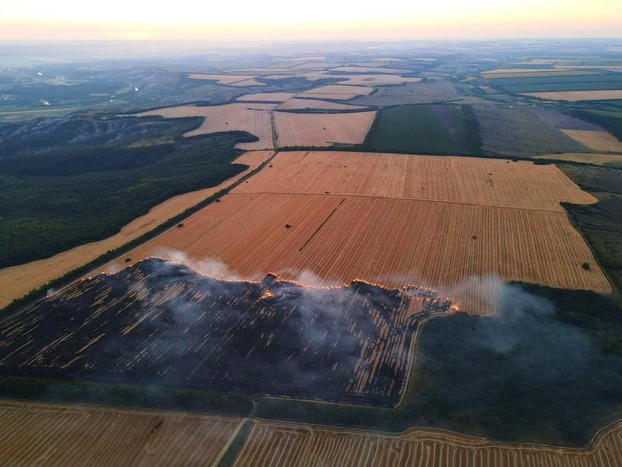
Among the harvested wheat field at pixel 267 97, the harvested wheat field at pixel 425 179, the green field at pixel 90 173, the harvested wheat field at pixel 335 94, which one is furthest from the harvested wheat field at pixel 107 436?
the harvested wheat field at pixel 335 94

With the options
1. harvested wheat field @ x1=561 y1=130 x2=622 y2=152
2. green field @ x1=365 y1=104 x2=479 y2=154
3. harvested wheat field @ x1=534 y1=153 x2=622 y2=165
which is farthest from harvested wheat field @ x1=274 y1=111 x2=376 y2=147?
harvested wheat field @ x1=561 y1=130 x2=622 y2=152

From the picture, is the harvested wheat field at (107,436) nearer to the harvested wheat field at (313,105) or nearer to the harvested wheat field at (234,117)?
the harvested wheat field at (234,117)

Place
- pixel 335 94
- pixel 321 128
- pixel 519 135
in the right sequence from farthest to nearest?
1. pixel 335 94
2. pixel 321 128
3. pixel 519 135

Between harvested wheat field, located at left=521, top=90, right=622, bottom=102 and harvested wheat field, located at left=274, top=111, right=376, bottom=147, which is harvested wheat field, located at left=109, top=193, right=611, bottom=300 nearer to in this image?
harvested wheat field, located at left=274, top=111, right=376, bottom=147

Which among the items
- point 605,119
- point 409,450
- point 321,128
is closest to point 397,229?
point 409,450

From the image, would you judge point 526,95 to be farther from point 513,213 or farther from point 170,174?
point 170,174

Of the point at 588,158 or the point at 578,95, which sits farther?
the point at 578,95

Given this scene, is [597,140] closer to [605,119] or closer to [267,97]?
[605,119]
